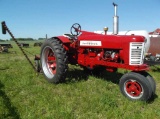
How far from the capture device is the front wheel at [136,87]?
4723 millimetres

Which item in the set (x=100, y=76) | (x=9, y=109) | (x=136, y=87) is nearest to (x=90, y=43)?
(x=100, y=76)

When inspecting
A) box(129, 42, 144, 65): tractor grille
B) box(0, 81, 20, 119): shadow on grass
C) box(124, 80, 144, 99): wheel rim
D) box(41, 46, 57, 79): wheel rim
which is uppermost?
box(129, 42, 144, 65): tractor grille

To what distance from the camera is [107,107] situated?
4.46 meters

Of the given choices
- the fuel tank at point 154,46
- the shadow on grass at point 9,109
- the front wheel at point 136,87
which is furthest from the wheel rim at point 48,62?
the fuel tank at point 154,46

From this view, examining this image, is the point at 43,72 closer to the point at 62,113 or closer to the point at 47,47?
the point at 47,47

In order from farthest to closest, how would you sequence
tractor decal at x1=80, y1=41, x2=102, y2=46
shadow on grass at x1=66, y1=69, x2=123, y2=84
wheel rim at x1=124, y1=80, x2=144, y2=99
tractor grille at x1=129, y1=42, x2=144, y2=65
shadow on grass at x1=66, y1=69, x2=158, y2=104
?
shadow on grass at x1=66, y1=69, x2=123, y2=84 < shadow on grass at x1=66, y1=69, x2=158, y2=104 < tractor decal at x1=80, y1=41, x2=102, y2=46 < tractor grille at x1=129, y1=42, x2=144, y2=65 < wheel rim at x1=124, y1=80, x2=144, y2=99

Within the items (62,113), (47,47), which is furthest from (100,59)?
(62,113)

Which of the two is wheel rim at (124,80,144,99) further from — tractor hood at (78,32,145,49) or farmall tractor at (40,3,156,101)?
tractor hood at (78,32,145,49)

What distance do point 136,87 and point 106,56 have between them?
1.32m

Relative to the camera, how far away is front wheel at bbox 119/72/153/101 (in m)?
4.72

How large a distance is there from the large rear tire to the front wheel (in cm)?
178

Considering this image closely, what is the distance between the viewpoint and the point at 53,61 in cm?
698

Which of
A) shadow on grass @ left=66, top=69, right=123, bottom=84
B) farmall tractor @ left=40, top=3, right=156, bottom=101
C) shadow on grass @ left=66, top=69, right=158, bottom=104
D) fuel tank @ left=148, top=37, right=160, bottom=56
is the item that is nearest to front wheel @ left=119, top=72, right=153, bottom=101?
farmall tractor @ left=40, top=3, right=156, bottom=101

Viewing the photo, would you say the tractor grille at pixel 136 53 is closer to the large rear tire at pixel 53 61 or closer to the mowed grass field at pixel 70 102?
the mowed grass field at pixel 70 102
